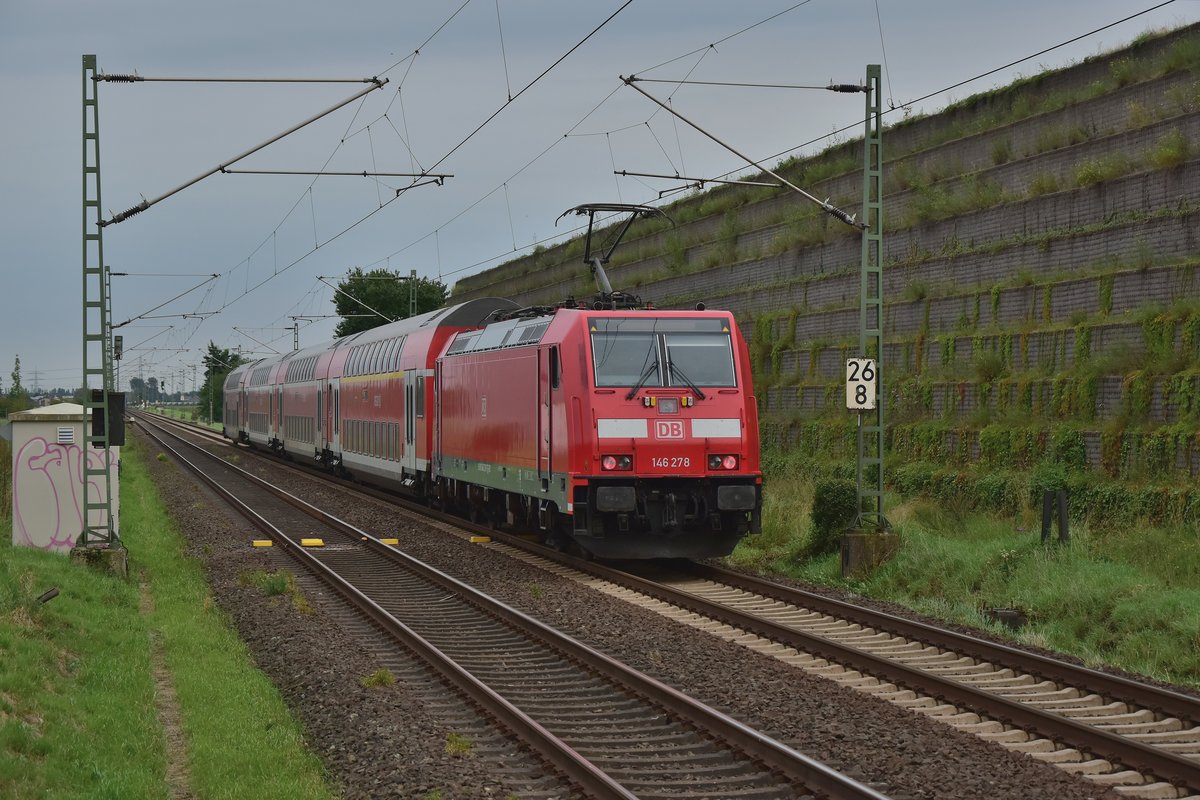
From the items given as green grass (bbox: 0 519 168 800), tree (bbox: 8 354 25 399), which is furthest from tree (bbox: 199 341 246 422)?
green grass (bbox: 0 519 168 800)

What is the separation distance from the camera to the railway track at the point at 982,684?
8273mm

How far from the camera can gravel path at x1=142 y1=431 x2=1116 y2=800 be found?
7.96 m

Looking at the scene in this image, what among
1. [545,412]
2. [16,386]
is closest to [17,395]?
[16,386]

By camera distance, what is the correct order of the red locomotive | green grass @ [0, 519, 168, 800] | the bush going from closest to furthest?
green grass @ [0, 519, 168, 800] → the red locomotive → the bush

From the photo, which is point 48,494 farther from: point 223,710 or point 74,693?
point 223,710

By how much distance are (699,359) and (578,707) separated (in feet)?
26.7

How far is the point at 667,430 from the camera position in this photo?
56.0ft

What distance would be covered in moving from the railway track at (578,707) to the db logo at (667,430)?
321 centimetres

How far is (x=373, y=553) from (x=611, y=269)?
25999 mm

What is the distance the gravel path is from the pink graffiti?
99.5 inches

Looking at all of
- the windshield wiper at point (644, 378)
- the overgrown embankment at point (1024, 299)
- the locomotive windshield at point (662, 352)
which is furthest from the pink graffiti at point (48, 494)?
the overgrown embankment at point (1024, 299)

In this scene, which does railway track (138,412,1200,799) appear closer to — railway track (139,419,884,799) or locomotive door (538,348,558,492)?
railway track (139,419,884,799)

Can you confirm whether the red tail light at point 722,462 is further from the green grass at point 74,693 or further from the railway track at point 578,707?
the green grass at point 74,693

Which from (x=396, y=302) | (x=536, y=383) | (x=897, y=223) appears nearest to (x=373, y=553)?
(x=536, y=383)
